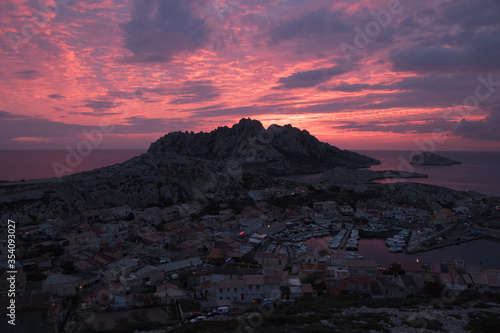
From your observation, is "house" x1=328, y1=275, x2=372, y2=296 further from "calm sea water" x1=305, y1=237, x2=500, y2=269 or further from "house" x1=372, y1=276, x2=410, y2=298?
"calm sea water" x1=305, y1=237, x2=500, y2=269

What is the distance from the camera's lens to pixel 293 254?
66.0ft

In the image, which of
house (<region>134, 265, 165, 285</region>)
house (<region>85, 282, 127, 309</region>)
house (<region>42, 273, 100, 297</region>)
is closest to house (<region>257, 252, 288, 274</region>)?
house (<region>134, 265, 165, 285</region>)

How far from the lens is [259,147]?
87188 millimetres

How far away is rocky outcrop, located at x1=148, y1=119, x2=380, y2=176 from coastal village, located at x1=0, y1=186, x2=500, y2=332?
50.2m

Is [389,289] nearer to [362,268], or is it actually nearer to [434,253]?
[362,268]

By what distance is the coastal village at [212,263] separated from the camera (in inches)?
465

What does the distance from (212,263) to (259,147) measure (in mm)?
70780

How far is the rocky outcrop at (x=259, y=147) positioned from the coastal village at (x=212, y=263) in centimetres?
5016

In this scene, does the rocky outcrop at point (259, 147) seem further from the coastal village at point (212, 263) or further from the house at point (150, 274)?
the house at point (150, 274)

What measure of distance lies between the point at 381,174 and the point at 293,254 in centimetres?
5891

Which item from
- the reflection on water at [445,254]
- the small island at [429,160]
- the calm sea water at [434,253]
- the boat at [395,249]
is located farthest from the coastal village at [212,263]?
the small island at [429,160]

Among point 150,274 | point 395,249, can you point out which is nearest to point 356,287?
point 150,274

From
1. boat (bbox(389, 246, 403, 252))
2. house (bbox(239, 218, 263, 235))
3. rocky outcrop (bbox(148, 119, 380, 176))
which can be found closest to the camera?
boat (bbox(389, 246, 403, 252))

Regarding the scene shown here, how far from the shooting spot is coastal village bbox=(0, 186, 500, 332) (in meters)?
11.8
